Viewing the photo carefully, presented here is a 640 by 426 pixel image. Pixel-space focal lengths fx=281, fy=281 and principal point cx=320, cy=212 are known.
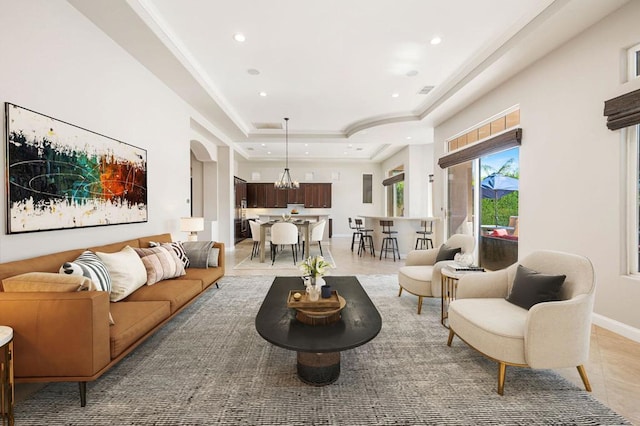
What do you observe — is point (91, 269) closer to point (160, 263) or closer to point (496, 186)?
point (160, 263)

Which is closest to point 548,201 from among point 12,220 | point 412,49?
point 412,49

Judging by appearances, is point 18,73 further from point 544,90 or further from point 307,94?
point 544,90

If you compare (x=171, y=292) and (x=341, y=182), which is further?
(x=341, y=182)

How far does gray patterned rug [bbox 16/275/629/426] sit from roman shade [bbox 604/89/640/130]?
2360 millimetres

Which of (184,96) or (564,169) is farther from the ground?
(184,96)

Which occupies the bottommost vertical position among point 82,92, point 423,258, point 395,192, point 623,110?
point 423,258

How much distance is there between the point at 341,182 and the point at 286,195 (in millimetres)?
2316

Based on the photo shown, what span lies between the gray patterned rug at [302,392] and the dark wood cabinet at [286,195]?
8.76 metres

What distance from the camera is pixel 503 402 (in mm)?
1772

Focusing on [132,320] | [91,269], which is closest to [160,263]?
[91,269]

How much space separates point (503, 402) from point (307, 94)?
493 centimetres

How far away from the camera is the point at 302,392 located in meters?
1.87

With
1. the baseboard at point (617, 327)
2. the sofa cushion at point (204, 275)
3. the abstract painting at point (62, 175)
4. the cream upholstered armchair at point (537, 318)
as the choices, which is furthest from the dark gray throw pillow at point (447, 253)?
the abstract painting at point (62, 175)

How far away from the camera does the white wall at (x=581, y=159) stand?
8.94 feet
